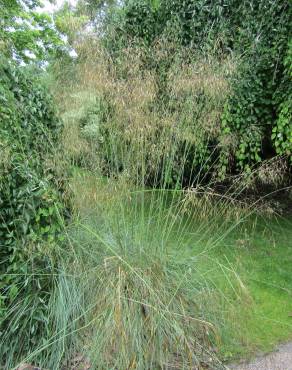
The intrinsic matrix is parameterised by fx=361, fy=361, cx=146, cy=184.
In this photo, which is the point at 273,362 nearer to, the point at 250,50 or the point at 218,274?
the point at 218,274

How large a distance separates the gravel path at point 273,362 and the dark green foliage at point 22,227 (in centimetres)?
134

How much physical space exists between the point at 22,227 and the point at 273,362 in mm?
1868

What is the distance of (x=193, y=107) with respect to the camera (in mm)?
2631

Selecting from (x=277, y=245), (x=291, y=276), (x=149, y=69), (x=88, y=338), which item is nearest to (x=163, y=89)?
(x=149, y=69)

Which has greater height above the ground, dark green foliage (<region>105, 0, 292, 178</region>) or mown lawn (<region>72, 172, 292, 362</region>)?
dark green foliage (<region>105, 0, 292, 178</region>)

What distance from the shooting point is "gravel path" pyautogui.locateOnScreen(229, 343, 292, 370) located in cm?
237

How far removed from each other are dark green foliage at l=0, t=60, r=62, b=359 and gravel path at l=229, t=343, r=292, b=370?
134 cm

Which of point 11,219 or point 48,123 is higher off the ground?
point 48,123

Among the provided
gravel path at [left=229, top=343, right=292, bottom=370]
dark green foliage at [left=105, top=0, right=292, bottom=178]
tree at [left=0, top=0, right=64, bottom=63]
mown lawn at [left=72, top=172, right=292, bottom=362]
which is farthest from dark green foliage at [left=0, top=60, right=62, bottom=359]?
tree at [left=0, top=0, right=64, bottom=63]

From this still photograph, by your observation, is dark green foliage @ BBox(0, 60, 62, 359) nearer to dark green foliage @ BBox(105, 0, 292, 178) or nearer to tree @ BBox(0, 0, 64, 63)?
dark green foliage @ BBox(105, 0, 292, 178)

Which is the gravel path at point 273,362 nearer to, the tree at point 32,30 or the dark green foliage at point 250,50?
the dark green foliage at point 250,50

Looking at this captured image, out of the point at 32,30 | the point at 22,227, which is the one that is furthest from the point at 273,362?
the point at 32,30

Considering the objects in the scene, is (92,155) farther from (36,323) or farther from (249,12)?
(249,12)

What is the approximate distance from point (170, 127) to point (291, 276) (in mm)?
2260
